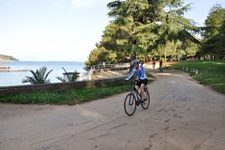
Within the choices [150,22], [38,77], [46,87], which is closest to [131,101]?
[46,87]

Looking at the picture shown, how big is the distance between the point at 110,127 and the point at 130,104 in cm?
178

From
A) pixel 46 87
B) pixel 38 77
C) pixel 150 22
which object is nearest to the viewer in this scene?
pixel 46 87

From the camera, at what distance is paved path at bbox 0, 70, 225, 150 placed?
5.39 m

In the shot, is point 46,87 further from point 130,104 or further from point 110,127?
point 110,127

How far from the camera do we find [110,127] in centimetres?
675

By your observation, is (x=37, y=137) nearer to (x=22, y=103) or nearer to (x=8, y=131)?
(x=8, y=131)

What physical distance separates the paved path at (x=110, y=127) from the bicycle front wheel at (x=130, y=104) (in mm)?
216

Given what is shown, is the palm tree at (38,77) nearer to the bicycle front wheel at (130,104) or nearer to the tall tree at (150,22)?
the bicycle front wheel at (130,104)

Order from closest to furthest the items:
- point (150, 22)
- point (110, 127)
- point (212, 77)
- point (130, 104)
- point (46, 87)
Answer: point (110, 127), point (130, 104), point (46, 87), point (212, 77), point (150, 22)

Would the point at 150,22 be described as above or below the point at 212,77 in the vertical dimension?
above

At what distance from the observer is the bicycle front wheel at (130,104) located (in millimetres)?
8152

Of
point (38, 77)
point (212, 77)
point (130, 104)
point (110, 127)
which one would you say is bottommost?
point (110, 127)

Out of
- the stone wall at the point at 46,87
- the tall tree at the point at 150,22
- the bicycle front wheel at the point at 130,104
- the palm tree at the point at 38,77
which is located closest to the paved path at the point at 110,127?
the bicycle front wheel at the point at 130,104

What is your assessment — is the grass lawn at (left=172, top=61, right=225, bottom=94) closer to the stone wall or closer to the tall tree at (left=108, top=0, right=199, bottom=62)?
the tall tree at (left=108, top=0, right=199, bottom=62)
